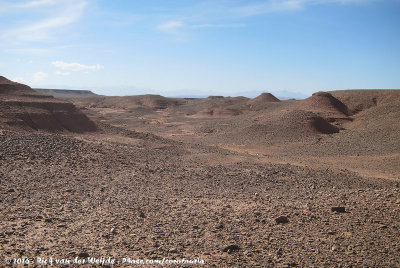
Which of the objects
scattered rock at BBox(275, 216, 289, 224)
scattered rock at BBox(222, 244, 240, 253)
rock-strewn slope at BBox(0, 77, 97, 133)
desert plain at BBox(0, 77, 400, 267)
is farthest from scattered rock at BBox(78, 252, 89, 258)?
rock-strewn slope at BBox(0, 77, 97, 133)

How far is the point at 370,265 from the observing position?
4.36 m

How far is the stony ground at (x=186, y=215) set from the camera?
190 inches

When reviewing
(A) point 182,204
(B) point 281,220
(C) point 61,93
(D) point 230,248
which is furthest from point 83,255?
(C) point 61,93

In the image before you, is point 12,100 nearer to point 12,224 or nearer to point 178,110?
point 12,224

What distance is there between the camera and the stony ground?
483 cm

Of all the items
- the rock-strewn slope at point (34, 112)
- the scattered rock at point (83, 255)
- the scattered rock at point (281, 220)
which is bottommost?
the scattered rock at point (83, 255)

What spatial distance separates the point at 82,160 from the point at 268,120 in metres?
20.3

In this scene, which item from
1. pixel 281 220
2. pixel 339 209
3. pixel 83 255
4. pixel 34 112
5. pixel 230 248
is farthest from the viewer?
pixel 34 112

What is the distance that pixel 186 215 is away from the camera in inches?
261

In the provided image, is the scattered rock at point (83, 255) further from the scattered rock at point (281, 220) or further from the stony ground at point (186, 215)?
the scattered rock at point (281, 220)

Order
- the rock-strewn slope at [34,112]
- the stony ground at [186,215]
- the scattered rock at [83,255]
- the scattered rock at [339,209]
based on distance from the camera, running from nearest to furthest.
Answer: the scattered rock at [83,255] < the stony ground at [186,215] < the scattered rock at [339,209] < the rock-strewn slope at [34,112]

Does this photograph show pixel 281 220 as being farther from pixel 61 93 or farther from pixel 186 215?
pixel 61 93

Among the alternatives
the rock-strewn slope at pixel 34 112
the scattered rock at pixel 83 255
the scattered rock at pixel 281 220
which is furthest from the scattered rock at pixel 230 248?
the rock-strewn slope at pixel 34 112

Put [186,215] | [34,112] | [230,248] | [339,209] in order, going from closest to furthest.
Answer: [230,248]
[339,209]
[186,215]
[34,112]
